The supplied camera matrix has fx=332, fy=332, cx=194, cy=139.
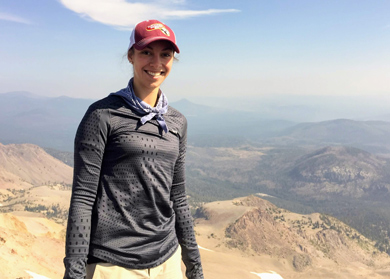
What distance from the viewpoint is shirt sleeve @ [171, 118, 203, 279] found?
3342mm

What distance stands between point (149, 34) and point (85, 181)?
1.28 metres

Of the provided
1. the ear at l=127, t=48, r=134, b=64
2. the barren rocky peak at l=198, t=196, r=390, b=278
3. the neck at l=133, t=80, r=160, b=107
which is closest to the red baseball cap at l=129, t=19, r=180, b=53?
the ear at l=127, t=48, r=134, b=64

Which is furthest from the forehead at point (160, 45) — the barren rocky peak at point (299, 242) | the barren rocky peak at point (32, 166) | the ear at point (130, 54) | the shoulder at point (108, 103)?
the barren rocky peak at point (32, 166)

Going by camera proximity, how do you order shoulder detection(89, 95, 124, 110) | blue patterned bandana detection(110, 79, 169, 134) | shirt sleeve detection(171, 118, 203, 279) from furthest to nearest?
shirt sleeve detection(171, 118, 203, 279), blue patterned bandana detection(110, 79, 169, 134), shoulder detection(89, 95, 124, 110)

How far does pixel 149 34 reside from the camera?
270cm

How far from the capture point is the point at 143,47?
2705mm

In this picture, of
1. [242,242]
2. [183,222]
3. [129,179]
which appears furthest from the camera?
[242,242]

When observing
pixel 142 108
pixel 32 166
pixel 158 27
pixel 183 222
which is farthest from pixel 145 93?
pixel 32 166

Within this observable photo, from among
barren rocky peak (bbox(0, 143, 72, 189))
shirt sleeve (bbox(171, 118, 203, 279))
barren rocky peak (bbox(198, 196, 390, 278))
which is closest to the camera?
shirt sleeve (bbox(171, 118, 203, 279))

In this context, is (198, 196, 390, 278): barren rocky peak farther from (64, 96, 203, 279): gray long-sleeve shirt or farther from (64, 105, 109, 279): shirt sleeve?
(64, 105, 109, 279): shirt sleeve

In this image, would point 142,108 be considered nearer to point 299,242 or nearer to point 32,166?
point 299,242

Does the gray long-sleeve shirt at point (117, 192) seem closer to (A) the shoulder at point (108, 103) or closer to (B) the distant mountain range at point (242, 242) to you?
(A) the shoulder at point (108, 103)

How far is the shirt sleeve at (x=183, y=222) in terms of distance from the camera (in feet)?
11.0

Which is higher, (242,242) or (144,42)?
(144,42)
